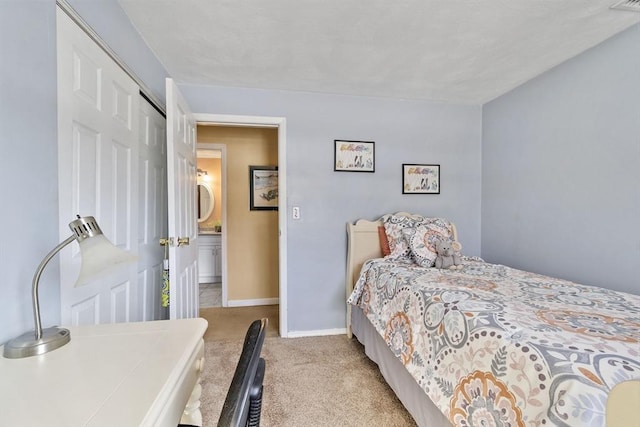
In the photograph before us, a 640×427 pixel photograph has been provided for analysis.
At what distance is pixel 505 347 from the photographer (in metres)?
0.93

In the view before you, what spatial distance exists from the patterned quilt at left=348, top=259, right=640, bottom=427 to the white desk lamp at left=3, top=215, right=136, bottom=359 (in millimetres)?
1247

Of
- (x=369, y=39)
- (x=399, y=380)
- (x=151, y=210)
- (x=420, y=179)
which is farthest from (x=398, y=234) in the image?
(x=151, y=210)

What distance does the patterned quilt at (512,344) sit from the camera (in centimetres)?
74

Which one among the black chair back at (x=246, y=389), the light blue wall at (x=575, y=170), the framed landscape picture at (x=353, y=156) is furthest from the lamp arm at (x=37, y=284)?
the light blue wall at (x=575, y=170)

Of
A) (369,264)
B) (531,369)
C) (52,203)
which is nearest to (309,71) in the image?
(369,264)

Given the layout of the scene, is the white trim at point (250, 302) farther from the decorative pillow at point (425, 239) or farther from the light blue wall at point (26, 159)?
the light blue wall at point (26, 159)

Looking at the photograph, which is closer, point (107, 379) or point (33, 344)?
point (107, 379)

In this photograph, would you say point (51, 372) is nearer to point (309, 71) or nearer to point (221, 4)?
point (221, 4)

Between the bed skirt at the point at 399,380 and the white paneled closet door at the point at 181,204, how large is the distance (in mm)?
1339

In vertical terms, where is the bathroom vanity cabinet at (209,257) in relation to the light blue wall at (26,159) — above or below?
below

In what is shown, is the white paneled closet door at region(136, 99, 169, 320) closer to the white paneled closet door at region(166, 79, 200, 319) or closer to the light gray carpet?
the white paneled closet door at region(166, 79, 200, 319)

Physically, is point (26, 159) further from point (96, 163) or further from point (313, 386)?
point (313, 386)

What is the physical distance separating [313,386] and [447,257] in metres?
1.31


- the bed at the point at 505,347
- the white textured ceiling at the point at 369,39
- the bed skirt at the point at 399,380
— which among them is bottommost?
the bed skirt at the point at 399,380
